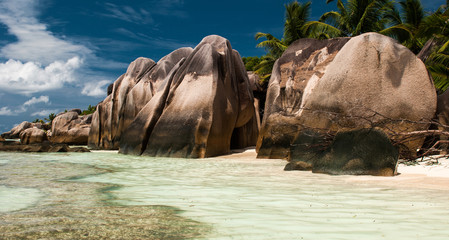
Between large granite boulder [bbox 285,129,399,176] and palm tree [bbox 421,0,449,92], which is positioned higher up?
palm tree [bbox 421,0,449,92]

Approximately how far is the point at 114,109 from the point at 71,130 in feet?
26.0

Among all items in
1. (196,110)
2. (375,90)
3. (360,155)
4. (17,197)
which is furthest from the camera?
(196,110)

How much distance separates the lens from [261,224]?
217 cm

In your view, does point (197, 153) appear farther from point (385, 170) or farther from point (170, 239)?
point (170, 239)

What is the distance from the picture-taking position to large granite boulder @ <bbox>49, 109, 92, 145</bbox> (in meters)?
22.3

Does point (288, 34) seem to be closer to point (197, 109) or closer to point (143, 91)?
point (143, 91)

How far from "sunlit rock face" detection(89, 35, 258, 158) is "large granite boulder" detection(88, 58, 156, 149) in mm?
4049

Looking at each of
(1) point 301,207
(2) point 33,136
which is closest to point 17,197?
(1) point 301,207

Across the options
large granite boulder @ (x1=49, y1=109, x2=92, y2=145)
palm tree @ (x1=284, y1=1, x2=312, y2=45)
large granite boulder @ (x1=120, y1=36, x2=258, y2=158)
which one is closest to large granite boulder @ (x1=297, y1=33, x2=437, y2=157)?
large granite boulder @ (x1=120, y1=36, x2=258, y2=158)

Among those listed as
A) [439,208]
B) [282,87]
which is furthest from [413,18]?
[439,208]

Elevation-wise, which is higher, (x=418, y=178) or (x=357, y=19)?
(x=357, y=19)

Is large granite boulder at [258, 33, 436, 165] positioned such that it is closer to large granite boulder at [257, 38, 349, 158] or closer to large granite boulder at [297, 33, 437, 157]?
large granite boulder at [297, 33, 437, 157]

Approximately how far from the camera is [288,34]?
78.2ft

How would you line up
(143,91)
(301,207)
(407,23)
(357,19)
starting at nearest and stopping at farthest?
(301,207) → (143,91) → (407,23) → (357,19)
